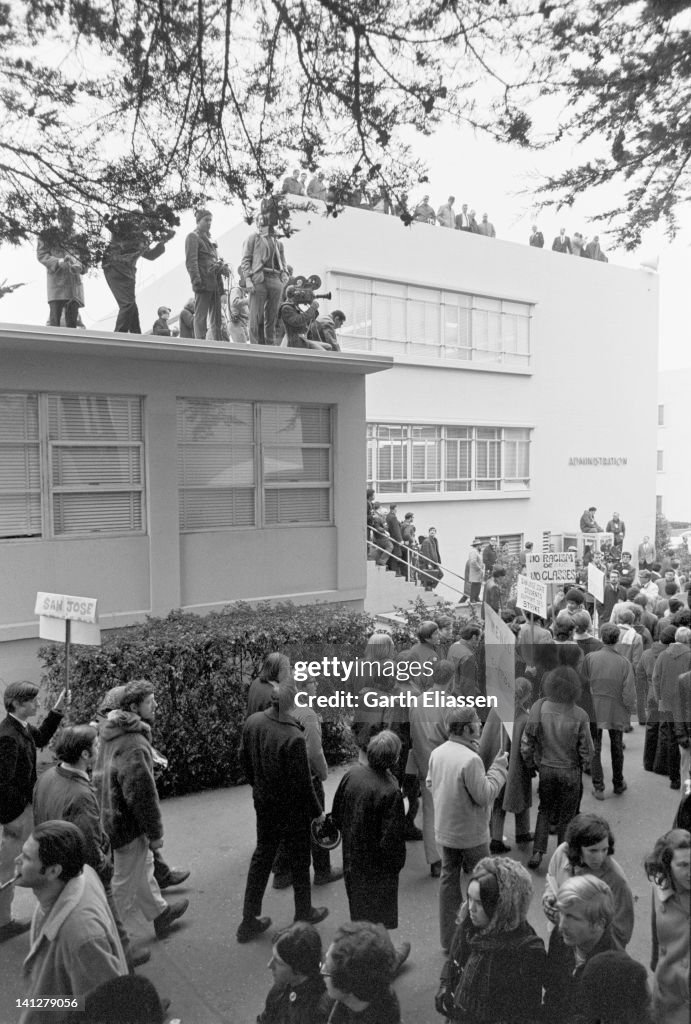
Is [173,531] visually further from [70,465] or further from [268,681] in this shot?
[268,681]

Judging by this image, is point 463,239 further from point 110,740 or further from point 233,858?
point 233,858

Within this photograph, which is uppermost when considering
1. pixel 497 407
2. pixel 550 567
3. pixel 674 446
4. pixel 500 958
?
pixel 497 407

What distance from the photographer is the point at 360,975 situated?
2387 millimetres

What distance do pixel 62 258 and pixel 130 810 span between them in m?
2.93

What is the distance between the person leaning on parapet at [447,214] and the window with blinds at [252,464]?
4.67 metres

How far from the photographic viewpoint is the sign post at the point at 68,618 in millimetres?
5035

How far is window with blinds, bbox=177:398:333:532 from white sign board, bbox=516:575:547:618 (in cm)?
348

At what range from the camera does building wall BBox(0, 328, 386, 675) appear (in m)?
7.45

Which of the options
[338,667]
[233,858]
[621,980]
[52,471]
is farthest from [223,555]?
[621,980]

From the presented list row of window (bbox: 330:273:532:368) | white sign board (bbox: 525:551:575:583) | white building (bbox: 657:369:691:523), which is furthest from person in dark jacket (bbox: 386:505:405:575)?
white sign board (bbox: 525:551:575:583)

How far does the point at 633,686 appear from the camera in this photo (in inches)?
238

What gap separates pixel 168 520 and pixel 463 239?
180 inches

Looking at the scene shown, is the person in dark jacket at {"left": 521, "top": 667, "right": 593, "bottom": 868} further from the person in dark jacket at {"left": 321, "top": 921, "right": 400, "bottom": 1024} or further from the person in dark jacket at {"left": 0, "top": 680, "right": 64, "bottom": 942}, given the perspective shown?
the person in dark jacket at {"left": 0, "top": 680, "right": 64, "bottom": 942}

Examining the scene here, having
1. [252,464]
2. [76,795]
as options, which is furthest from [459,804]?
[252,464]
